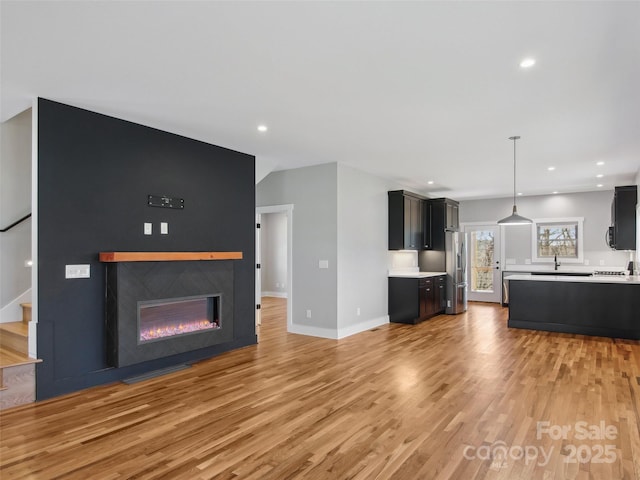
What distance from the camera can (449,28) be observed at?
8.15 feet

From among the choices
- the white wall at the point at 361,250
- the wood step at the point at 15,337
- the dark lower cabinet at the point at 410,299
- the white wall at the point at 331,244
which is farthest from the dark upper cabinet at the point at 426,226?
the wood step at the point at 15,337

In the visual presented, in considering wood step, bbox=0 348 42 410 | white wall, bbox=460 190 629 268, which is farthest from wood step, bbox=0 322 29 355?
white wall, bbox=460 190 629 268

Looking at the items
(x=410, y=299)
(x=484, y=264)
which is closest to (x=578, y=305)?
(x=410, y=299)

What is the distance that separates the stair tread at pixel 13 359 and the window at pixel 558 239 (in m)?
9.84

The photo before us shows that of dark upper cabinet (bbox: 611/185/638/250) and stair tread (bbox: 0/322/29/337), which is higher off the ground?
dark upper cabinet (bbox: 611/185/638/250)

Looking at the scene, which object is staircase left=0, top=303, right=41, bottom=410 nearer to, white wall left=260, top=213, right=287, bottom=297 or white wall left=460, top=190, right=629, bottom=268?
white wall left=260, top=213, right=287, bottom=297

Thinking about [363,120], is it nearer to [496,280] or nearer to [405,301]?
[405,301]

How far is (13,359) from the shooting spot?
3553mm

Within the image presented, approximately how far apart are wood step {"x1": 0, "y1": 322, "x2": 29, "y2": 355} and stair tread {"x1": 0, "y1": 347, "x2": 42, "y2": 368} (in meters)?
0.07

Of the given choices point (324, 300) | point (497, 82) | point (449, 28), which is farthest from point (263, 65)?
point (324, 300)

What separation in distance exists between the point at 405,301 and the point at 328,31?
18.3ft

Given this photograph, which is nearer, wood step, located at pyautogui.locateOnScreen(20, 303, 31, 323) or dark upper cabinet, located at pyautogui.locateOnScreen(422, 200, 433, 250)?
wood step, located at pyautogui.locateOnScreen(20, 303, 31, 323)

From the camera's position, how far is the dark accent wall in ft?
12.1

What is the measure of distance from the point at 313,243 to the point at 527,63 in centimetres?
402
